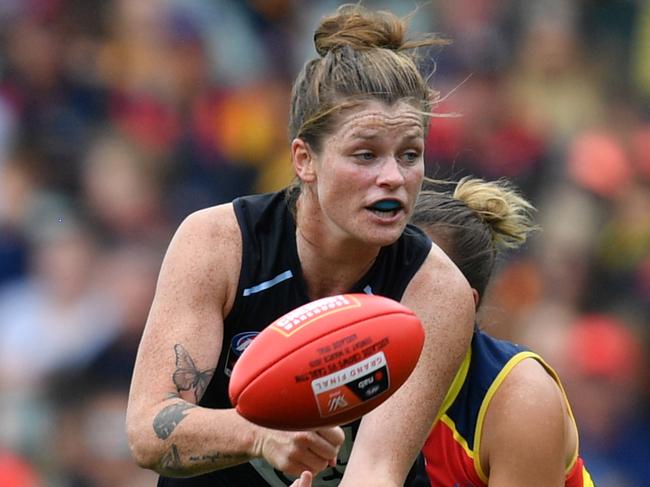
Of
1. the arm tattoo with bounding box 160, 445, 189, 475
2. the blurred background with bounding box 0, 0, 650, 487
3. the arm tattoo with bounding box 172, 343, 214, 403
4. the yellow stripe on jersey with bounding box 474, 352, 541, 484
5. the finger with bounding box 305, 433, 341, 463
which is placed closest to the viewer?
the finger with bounding box 305, 433, 341, 463

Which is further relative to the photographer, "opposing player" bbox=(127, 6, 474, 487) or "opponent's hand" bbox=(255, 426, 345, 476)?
"opposing player" bbox=(127, 6, 474, 487)

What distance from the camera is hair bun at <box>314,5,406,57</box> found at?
10.7ft

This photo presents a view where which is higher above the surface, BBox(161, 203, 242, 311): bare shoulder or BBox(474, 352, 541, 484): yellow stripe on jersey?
BBox(161, 203, 242, 311): bare shoulder

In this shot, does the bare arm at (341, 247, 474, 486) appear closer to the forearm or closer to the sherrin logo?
the forearm

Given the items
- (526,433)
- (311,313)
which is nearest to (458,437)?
(526,433)

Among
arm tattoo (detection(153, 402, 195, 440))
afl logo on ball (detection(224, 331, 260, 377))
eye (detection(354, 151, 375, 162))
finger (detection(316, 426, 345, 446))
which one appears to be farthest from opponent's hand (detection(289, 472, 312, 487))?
eye (detection(354, 151, 375, 162))

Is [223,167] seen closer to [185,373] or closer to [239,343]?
[239,343]

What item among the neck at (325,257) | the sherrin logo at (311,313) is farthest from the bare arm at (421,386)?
the sherrin logo at (311,313)

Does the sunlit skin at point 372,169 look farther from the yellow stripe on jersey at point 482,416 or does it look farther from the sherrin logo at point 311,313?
the yellow stripe on jersey at point 482,416

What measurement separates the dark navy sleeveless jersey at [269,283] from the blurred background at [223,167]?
2.27m

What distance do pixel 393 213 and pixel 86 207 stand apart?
3445mm

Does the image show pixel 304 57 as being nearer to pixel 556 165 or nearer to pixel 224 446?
pixel 556 165

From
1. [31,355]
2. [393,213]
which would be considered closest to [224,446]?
[393,213]

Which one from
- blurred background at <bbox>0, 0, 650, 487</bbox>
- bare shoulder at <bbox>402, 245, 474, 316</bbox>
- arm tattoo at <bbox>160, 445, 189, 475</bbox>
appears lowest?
blurred background at <bbox>0, 0, 650, 487</bbox>
